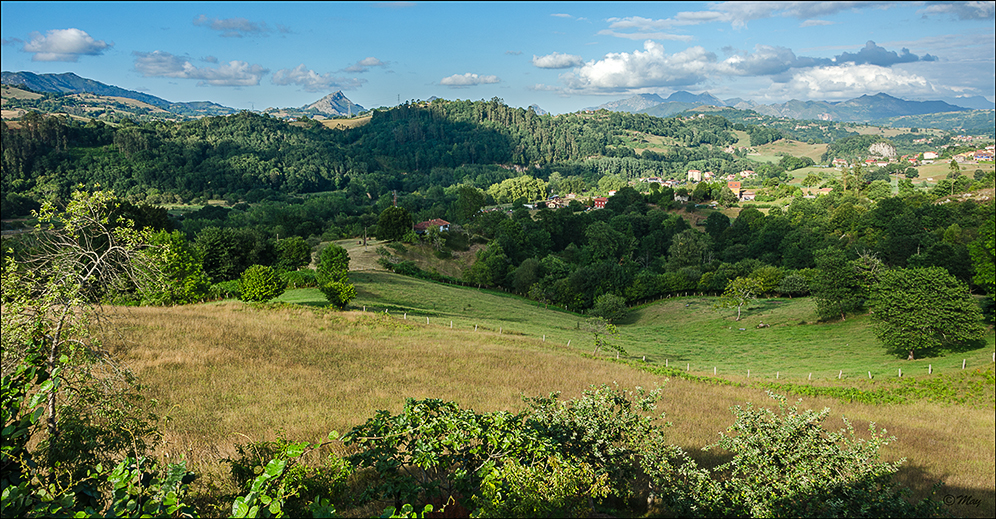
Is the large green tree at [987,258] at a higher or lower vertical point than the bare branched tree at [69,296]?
lower

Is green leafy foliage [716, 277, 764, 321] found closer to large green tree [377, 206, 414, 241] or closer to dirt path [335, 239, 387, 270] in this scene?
dirt path [335, 239, 387, 270]

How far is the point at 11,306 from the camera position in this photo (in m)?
6.20

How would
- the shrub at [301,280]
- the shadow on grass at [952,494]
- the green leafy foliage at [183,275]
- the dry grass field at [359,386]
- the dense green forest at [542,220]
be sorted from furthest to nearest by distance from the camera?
the dense green forest at [542,220] → the shrub at [301,280] → the green leafy foliage at [183,275] → the dry grass field at [359,386] → the shadow on grass at [952,494]

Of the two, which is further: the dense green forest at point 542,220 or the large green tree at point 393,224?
the large green tree at point 393,224

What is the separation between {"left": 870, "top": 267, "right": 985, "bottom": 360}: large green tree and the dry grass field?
45.4 ft

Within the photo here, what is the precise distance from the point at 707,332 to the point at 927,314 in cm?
1899

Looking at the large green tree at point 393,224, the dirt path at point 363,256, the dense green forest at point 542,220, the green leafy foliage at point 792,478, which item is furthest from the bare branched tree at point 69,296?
the large green tree at point 393,224

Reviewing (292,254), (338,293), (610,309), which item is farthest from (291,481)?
(610,309)

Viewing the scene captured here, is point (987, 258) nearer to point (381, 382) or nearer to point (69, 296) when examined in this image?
point (381, 382)

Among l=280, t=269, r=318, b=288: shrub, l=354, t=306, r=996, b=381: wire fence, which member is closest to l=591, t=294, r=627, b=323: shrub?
l=354, t=306, r=996, b=381: wire fence

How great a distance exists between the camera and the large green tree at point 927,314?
30.7 metres

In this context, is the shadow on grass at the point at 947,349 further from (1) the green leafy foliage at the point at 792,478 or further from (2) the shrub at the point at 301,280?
(2) the shrub at the point at 301,280

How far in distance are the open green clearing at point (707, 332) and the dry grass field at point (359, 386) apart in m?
8.12

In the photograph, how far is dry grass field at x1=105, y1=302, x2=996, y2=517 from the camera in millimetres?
10648
